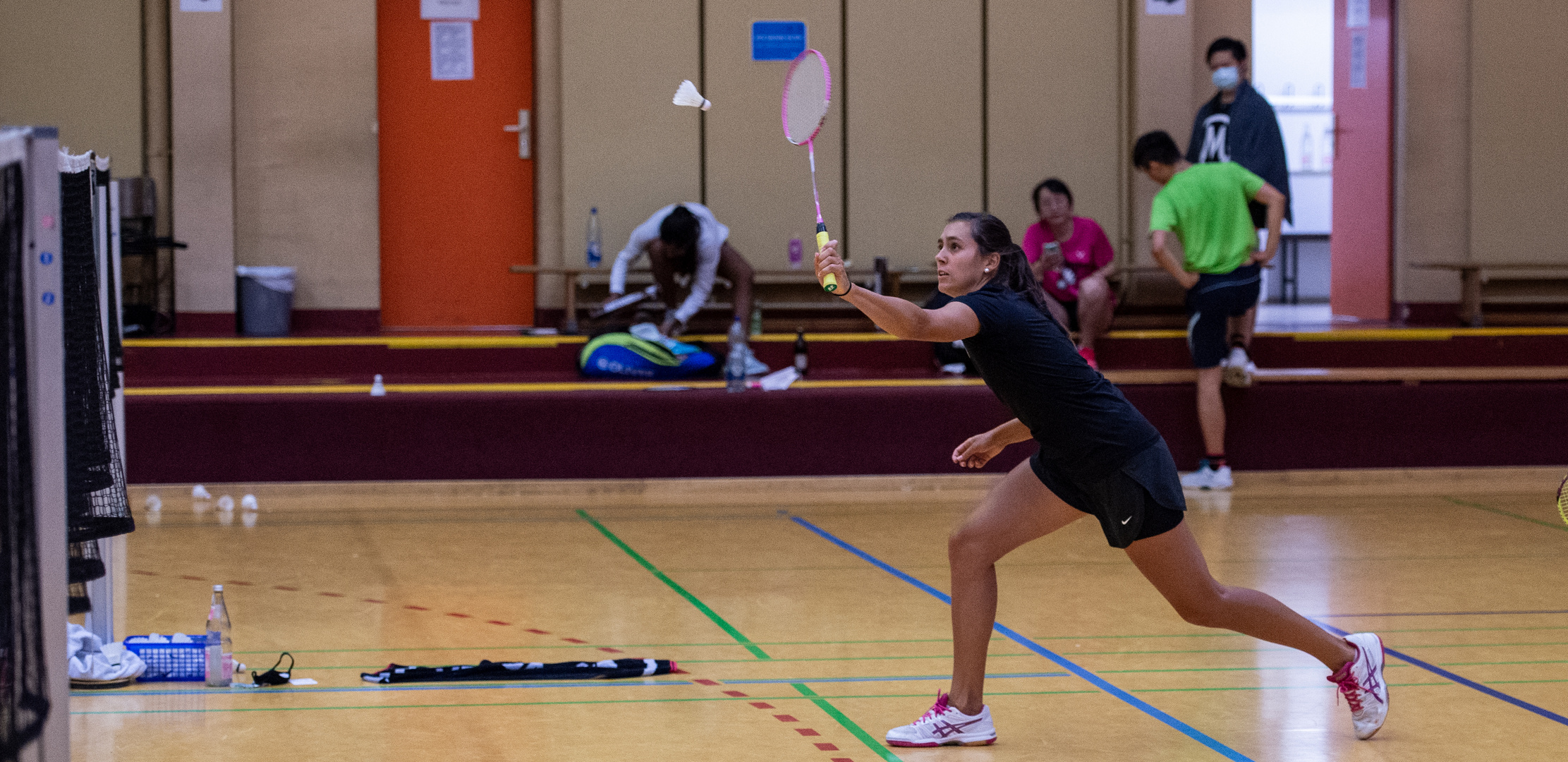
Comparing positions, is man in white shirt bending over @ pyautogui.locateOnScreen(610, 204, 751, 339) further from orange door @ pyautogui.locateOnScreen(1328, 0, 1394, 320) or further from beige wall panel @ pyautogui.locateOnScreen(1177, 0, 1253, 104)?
orange door @ pyautogui.locateOnScreen(1328, 0, 1394, 320)

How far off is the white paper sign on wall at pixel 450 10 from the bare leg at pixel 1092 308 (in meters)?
4.99

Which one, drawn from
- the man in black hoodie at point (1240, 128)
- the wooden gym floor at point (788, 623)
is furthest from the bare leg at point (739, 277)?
the man in black hoodie at point (1240, 128)

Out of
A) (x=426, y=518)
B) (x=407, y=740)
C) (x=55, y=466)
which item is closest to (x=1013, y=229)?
(x=426, y=518)

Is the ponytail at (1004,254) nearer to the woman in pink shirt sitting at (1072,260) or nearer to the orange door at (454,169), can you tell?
the woman in pink shirt sitting at (1072,260)

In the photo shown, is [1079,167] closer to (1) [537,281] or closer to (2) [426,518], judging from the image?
(1) [537,281]

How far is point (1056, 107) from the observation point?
12.0m

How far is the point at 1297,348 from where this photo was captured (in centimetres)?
1066

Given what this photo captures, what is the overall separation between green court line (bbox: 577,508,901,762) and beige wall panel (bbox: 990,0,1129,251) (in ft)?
15.9

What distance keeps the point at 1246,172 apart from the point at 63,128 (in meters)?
8.19

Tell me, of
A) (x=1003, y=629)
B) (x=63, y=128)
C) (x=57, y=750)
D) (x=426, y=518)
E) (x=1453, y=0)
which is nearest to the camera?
(x=57, y=750)

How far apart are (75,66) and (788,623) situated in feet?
26.6

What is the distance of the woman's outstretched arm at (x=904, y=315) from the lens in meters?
3.43

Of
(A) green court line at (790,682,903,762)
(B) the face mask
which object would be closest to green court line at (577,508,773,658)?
(A) green court line at (790,682,903,762)

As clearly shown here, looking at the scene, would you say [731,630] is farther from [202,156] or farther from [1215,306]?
[202,156]
